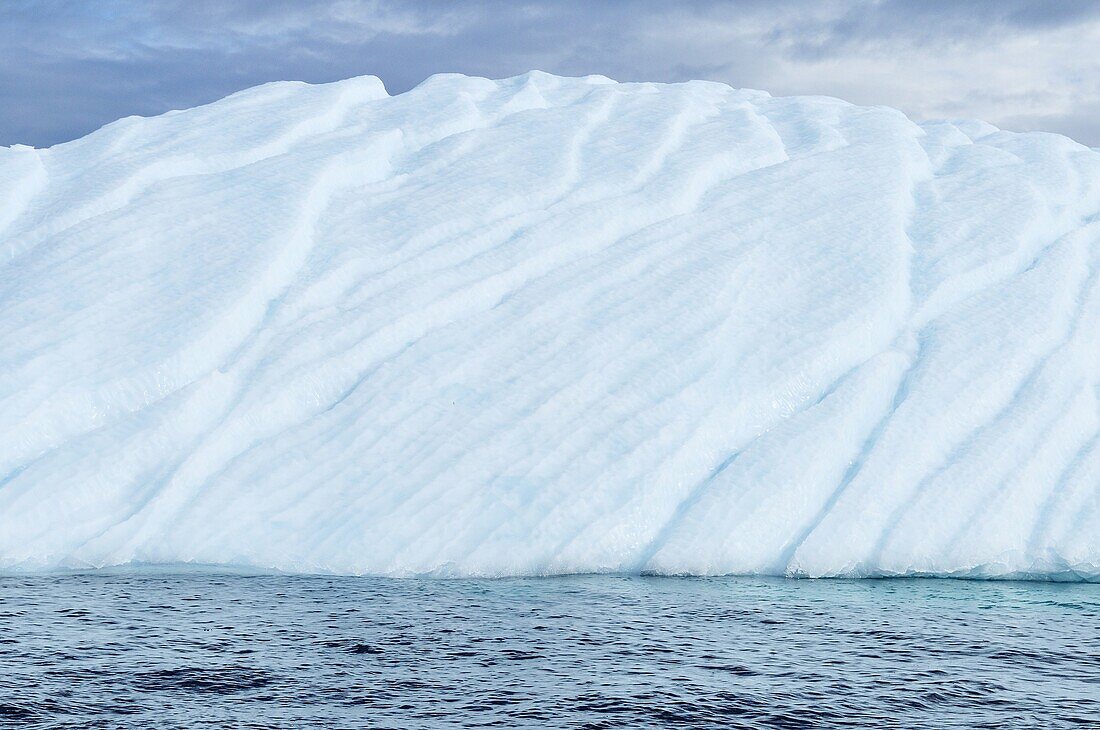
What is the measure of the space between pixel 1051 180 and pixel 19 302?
12.2m

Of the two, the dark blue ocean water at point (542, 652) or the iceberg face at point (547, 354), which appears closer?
the dark blue ocean water at point (542, 652)

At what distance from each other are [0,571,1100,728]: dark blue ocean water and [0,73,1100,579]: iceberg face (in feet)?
1.79

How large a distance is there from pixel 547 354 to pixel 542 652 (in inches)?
177

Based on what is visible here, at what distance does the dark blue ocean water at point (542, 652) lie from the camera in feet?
18.6

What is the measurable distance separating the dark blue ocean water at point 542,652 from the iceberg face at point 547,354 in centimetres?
54

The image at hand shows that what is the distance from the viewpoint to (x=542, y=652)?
6.65 metres

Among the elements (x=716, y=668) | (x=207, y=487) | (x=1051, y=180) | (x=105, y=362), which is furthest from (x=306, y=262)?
(x=1051, y=180)

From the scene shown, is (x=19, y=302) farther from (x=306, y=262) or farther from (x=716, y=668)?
(x=716, y=668)

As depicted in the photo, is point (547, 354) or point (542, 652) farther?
point (547, 354)

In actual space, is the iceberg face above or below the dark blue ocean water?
above

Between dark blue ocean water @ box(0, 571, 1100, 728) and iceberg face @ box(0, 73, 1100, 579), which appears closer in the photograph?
dark blue ocean water @ box(0, 571, 1100, 728)

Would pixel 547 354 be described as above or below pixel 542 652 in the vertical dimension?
above

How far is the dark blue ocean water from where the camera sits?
5.68m

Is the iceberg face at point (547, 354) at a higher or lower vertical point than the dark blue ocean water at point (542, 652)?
higher
